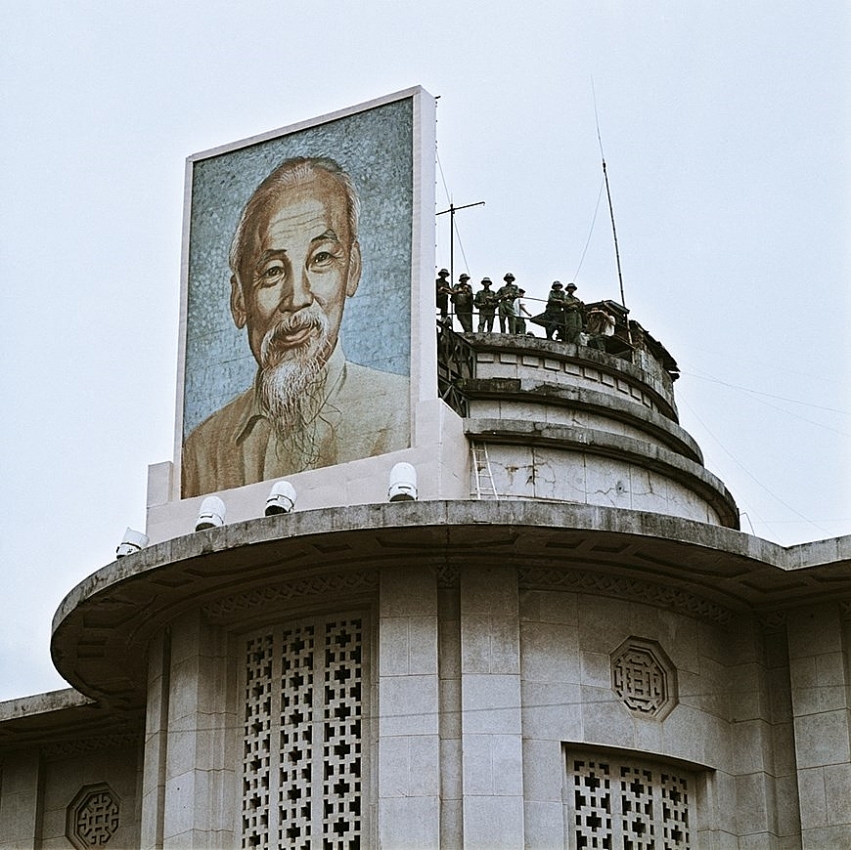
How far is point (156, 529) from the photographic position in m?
23.3

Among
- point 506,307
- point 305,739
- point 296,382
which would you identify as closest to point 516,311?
point 506,307

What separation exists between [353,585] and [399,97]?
6.57 meters

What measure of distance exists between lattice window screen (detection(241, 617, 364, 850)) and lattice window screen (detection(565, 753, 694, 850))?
96.0 inches

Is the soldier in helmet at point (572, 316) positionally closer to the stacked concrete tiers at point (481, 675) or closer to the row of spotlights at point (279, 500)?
the stacked concrete tiers at point (481, 675)

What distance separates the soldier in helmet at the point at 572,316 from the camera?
27.7 metres

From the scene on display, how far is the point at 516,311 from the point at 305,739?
9.45 metres


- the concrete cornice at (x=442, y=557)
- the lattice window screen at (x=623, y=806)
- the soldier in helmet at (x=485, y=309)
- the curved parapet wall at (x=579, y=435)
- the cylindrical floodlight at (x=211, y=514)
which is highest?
the soldier in helmet at (x=485, y=309)

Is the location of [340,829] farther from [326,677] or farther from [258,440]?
[258,440]

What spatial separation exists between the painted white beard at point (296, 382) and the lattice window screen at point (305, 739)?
8.28ft

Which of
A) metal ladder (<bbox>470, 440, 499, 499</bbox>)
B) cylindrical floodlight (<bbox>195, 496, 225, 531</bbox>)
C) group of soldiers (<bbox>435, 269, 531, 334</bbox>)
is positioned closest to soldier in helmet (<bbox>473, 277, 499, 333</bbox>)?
group of soldiers (<bbox>435, 269, 531, 334</bbox>)

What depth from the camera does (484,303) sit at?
27219 mm

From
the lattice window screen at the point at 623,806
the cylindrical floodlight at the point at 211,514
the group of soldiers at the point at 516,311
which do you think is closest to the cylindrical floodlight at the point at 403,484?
the cylindrical floodlight at the point at 211,514

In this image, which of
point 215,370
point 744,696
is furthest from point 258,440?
point 744,696

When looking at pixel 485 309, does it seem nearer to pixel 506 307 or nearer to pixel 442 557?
pixel 506 307
